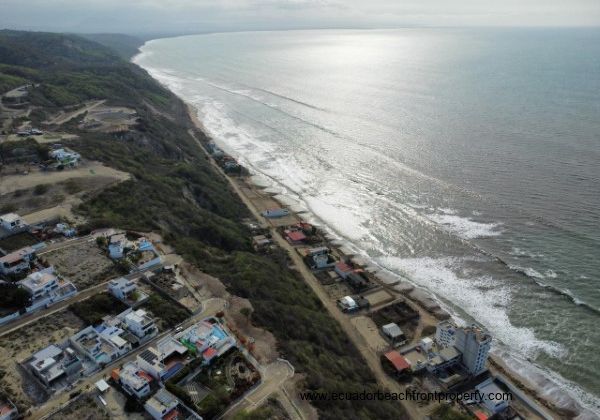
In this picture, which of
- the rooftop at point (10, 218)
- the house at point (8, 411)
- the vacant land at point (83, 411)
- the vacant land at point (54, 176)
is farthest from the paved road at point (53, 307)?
the vacant land at point (54, 176)

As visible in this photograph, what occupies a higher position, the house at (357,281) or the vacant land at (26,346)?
the vacant land at (26,346)

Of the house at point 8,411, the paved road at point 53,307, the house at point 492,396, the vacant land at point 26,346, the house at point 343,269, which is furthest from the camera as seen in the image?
the house at point 343,269

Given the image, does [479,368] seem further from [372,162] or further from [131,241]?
[372,162]

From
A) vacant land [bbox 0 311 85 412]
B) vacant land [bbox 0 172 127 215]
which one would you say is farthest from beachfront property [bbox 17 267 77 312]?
vacant land [bbox 0 172 127 215]

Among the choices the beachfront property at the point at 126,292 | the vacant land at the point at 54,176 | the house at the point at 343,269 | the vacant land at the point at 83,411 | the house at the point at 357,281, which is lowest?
the house at the point at 357,281

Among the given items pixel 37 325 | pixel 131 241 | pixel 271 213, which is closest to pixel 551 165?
pixel 271 213

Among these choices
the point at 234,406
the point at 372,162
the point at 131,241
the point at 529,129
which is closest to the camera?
the point at 234,406

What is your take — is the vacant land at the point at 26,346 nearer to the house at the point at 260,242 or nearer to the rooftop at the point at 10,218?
the rooftop at the point at 10,218
